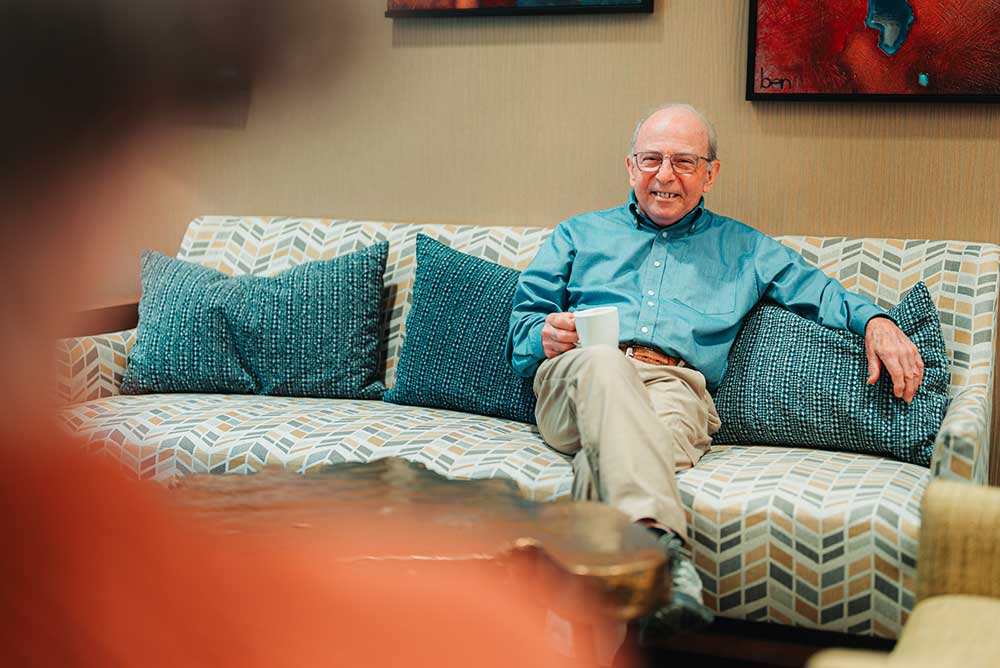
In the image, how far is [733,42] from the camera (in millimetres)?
2475

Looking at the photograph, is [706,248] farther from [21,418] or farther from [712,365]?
[21,418]

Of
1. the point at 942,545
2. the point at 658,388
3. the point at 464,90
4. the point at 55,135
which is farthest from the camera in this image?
the point at 464,90

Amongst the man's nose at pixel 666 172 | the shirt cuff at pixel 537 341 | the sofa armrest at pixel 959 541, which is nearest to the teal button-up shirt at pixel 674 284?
the shirt cuff at pixel 537 341

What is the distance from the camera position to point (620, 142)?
260cm

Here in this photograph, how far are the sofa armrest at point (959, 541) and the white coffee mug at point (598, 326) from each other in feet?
2.08

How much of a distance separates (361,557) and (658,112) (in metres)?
2.20

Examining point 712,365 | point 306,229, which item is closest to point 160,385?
point 306,229

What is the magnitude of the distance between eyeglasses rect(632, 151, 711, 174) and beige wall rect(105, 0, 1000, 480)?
0.30m

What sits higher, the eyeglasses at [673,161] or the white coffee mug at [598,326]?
the eyeglasses at [673,161]

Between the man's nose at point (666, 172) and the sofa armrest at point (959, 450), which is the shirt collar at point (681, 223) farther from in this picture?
the sofa armrest at point (959, 450)

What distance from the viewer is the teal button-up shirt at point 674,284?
2.14 metres

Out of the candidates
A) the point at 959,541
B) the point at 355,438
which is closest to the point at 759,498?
the point at 959,541

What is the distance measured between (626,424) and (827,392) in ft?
1.82

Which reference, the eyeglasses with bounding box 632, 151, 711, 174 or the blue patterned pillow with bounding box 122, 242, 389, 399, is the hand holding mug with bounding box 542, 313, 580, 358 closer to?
the eyeglasses with bounding box 632, 151, 711, 174
